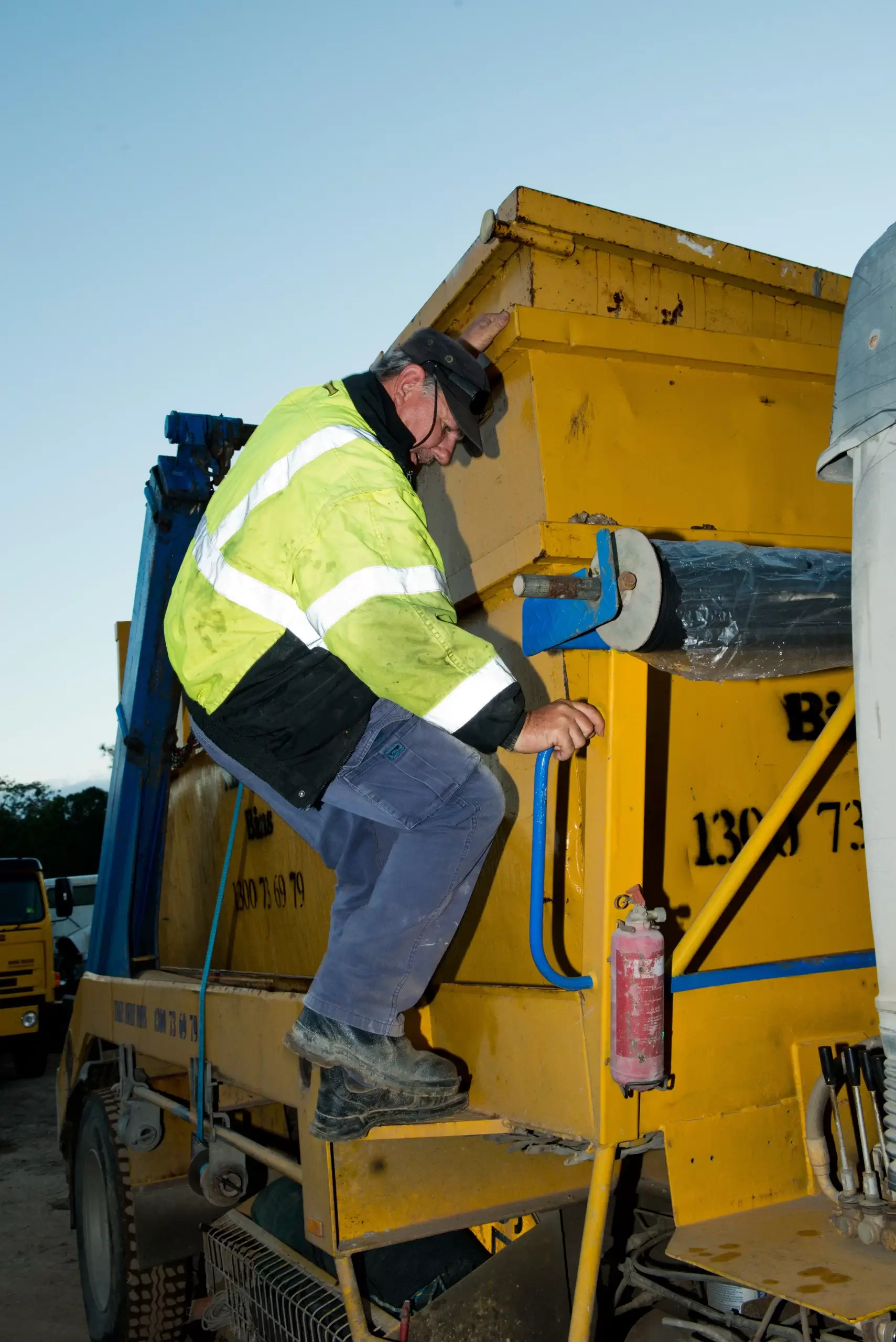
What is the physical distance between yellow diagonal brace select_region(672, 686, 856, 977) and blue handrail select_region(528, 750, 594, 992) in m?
0.20

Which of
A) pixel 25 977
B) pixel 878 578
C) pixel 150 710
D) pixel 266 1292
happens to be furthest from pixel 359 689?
pixel 25 977

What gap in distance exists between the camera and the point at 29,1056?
1135 cm

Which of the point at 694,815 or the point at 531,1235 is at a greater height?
the point at 694,815

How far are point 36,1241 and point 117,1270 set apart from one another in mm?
2224

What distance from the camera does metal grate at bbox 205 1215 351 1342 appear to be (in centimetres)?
272

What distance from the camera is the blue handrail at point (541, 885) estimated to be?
1932 mm

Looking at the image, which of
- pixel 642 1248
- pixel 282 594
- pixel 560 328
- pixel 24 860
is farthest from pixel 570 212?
pixel 24 860

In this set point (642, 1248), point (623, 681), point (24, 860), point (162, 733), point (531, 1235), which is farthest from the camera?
point (24, 860)

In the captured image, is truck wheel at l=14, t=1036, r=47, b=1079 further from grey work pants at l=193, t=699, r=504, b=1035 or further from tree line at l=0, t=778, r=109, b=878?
tree line at l=0, t=778, r=109, b=878

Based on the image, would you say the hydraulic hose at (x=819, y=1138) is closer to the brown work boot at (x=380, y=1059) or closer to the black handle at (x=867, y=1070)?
the black handle at (x=867, y=1070)

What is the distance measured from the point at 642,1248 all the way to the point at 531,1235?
283 millimetres

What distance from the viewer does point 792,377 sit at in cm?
256

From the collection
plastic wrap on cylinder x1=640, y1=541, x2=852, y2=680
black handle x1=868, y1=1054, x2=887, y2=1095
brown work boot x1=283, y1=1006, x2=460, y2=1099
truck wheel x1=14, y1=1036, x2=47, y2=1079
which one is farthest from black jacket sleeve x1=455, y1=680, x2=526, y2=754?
truck wheel x1=14, y1=1036, x2=47, y2=1079

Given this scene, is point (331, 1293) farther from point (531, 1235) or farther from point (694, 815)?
point (694, 815)
